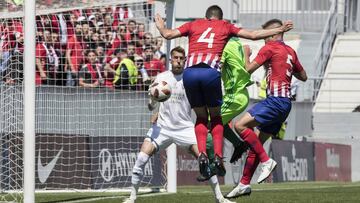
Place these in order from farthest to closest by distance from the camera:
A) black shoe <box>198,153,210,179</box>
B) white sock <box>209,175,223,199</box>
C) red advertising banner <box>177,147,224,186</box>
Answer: red advertising banner <box>177,147,224,186</box>, white sock <box>209,175,223,199</box>, black shoe <box>198,153,210,179</box>

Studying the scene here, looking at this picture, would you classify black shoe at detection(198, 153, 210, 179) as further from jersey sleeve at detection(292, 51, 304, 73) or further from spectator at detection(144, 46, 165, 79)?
spectator at detection(144, 46, 165, 79)

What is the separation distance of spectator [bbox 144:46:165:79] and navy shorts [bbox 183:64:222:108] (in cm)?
761

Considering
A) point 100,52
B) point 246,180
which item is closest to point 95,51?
point 100,52

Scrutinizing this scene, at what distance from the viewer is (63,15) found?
21.3 metres

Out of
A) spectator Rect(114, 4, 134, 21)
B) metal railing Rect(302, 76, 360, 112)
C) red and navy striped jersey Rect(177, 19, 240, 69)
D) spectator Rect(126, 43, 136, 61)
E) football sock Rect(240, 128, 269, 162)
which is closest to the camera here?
red and navy striped jersey Rect(177, 19, 240, 69)

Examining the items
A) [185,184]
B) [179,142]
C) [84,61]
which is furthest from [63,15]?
[179,142]

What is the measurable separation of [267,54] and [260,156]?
135cm

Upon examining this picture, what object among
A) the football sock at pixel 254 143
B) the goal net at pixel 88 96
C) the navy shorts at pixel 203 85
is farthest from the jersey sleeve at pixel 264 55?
the goal net at pixel 88 96

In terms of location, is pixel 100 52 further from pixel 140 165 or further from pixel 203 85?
pixel 203 85

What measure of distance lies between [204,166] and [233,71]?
351cm

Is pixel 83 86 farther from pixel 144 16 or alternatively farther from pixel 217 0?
pixel 217 0

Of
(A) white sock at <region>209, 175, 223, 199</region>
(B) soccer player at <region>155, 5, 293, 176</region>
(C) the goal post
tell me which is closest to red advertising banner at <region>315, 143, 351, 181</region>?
(A) white sock at <region>209, 175, 223, 199</region>

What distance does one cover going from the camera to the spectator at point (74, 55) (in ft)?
69.7

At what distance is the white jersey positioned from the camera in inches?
618
